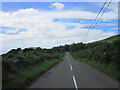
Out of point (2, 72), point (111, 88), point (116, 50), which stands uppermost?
point (116, 50)

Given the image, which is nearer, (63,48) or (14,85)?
(14,85)

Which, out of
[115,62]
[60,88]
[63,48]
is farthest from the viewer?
[63,48]

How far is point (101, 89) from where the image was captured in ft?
26.9

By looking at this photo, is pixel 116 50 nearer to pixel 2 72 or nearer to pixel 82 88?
pixel 82 88

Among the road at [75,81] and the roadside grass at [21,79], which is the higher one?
the roadside grass at [21,79]

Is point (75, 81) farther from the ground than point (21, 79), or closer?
closer

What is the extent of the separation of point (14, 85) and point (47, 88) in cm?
176

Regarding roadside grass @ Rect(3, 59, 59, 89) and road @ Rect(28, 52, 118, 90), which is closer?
roadside grass @ Rect(3, 59, 59, 89)

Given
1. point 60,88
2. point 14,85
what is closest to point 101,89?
point 60,88

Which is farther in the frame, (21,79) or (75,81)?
(75,81)

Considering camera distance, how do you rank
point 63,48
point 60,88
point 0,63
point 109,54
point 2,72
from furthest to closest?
point 63,48, point 109,54, point 0,63, point 2,72, point 60,88

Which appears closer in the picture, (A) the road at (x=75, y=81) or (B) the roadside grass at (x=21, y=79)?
(B) the roadside grass at (x=21, y=79)

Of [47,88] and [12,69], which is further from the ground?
[12,69]

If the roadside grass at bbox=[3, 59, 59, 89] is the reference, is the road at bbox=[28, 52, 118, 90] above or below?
below
